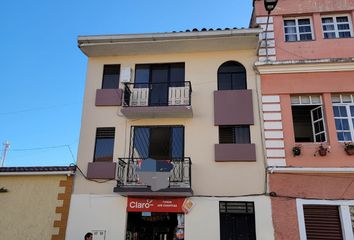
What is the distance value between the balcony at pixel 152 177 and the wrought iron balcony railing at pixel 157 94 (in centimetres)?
221

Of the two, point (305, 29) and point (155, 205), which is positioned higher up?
point (305, 29)

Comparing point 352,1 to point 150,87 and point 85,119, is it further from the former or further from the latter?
point 85,119

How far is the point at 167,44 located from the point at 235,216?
6.87 meters

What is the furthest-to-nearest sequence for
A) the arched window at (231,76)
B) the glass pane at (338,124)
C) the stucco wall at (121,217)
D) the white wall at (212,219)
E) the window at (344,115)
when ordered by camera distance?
the arched window at (231,76)
the glass pane at (338,124)
the window at (344,115)
the stucco wall at (121,217)
the white wall at (212,219)

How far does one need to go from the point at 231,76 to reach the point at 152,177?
500cm

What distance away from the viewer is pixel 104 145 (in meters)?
12.3

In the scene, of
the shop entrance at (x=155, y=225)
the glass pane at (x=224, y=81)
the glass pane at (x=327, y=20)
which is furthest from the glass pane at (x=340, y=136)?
the shop entrance at (x=155, y=225)

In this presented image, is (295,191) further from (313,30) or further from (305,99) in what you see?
(313,30)

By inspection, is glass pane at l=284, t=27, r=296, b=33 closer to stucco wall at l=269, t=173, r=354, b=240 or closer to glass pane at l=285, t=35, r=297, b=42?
glass pane at l=285, t=35, r=297, b=42

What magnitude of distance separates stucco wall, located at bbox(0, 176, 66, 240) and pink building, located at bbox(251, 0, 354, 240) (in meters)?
7.64

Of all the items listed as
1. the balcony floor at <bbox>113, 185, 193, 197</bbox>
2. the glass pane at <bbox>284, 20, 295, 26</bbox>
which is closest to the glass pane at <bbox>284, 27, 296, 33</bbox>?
the glass pane at <bbox>284, 20, 295, 26</bbox>

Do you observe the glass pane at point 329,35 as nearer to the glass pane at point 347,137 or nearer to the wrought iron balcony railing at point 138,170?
the glass pane at point 347,137

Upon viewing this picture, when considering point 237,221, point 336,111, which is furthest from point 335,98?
point 237,221

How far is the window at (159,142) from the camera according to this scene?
1195cm
